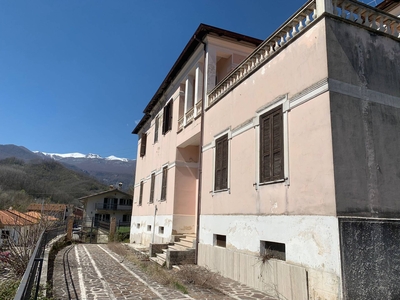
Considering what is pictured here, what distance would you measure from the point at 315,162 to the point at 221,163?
440 cm

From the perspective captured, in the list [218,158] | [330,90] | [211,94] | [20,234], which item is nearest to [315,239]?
[330,90]

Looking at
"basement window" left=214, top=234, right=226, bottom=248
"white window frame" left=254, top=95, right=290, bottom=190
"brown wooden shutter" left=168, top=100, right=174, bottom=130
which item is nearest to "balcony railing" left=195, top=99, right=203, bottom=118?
"brown wooden shutter" left=168, top=100, right=174, bottom=130

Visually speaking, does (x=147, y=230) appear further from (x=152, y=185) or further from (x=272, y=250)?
(x=272, y=250)

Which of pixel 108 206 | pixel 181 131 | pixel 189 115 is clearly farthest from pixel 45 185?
pixel 189 115

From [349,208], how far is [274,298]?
8.59 ft

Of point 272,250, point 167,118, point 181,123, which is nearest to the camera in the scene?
point 272,250

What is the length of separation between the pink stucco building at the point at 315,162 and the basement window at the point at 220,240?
3 centimetres

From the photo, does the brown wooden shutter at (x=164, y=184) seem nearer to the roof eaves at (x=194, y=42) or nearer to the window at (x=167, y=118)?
the window at (x=167, y=118)

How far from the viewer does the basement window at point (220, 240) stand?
9.36 metres

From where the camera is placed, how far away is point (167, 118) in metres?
17.1

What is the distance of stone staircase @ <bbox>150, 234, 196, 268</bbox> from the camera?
10266 millimetres

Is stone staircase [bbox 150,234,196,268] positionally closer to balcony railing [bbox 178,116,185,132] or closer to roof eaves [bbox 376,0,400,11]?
balcony railing [bbox 178,116,185,132]

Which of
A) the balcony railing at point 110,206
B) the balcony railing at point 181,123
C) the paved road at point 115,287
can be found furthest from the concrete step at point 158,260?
the balcony railing at point 110,206

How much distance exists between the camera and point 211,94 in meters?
11.6
